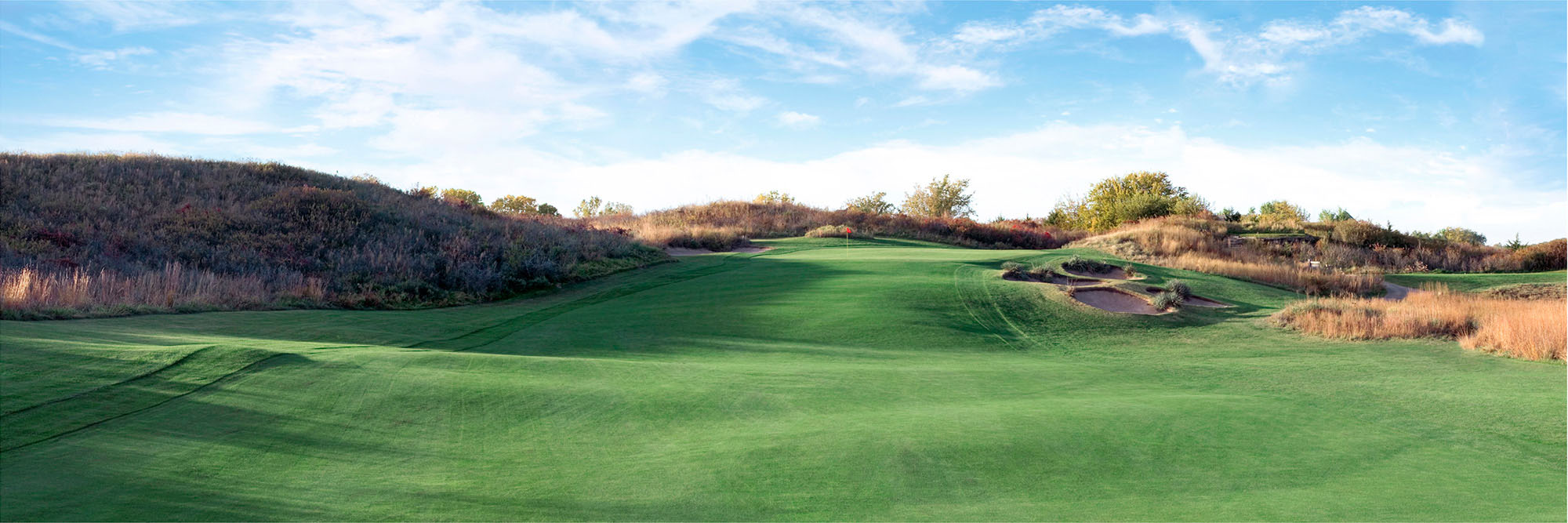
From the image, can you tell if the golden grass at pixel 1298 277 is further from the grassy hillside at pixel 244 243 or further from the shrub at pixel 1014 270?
the grassy hillside at pixel 244 243

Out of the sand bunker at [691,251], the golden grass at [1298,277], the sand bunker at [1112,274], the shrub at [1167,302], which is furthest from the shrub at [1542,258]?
the sand bunker at [691,251]

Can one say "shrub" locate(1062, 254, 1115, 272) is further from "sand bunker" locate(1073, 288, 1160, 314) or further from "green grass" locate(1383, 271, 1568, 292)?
"green grass" locate(1383, 271, 1568, 292)

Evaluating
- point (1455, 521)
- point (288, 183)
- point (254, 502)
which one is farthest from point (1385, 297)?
point (288, 183)

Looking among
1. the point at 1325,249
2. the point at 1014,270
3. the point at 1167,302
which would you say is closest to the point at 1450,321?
the point at 1167,302

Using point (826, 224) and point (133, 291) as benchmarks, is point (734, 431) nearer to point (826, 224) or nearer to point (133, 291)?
point (133, 291)

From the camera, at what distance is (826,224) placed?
104 ft

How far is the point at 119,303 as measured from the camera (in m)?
11.8

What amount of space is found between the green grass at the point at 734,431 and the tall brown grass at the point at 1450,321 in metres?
0.46

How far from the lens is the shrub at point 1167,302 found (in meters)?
14.2

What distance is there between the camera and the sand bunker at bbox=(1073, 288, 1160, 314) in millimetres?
14289

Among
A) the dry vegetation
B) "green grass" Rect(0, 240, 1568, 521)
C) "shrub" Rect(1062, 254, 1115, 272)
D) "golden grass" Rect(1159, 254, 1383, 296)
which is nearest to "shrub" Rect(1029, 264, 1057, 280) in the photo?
"shrub" Rect(1062, 254, 1115, 272)

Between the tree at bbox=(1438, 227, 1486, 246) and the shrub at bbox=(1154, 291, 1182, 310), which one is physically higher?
the tree at bbox=(1438, 227, 1486, 246)

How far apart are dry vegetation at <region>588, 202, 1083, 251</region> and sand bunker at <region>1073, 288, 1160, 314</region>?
14.6 m

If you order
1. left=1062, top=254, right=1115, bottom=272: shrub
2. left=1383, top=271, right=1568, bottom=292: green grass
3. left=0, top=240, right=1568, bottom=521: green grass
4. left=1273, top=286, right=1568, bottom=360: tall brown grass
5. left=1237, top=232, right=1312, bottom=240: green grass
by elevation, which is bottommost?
left=0, top=240, right=1568, bottom=521: green grass
